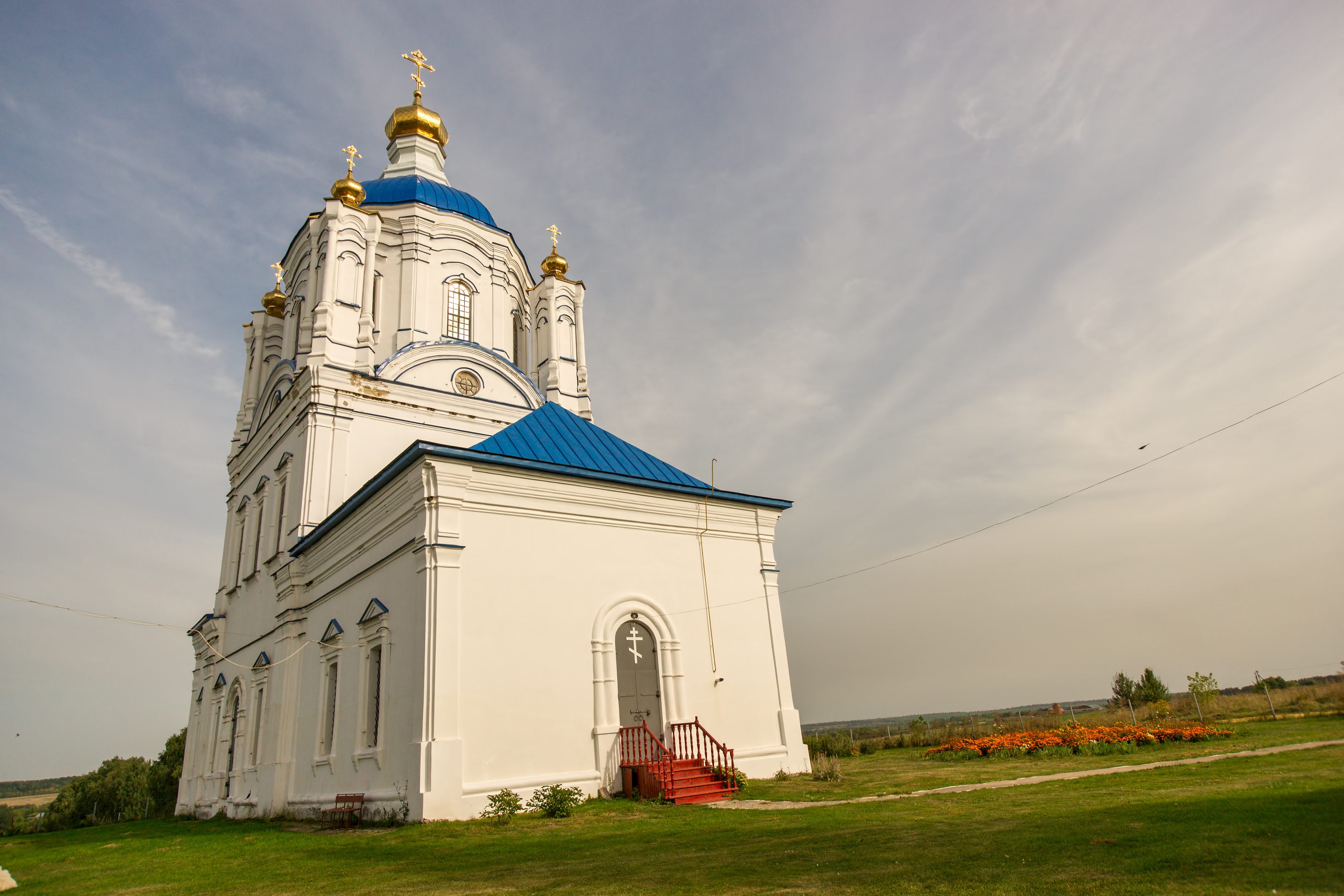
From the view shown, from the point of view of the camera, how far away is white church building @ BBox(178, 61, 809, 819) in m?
12.7

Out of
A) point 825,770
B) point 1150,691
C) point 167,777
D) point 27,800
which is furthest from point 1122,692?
point 27,800

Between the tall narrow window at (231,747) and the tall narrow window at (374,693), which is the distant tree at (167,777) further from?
the tall narrow window at (374,693)

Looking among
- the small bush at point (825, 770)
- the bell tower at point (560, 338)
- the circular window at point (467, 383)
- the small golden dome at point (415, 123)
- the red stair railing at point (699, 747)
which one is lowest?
the small bush at point (825, 770)

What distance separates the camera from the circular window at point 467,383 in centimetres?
2130

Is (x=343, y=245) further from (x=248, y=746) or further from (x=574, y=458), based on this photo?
(x=248, y=746)

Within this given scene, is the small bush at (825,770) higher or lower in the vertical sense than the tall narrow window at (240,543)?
lower

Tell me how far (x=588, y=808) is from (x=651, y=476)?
6410 millimetres

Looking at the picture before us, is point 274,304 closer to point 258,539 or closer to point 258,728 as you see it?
point 258,539

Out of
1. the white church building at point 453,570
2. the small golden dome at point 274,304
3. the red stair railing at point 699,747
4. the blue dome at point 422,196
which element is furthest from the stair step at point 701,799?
the small golden dome at point 274,304

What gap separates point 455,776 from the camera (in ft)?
38.0

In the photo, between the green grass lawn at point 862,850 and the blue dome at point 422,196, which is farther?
the blue dome at point 422,196

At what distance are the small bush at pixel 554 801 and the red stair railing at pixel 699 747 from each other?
217 cm

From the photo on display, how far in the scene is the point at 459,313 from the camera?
2306 cm

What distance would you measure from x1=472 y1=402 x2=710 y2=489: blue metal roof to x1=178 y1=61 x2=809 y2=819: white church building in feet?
0.28
